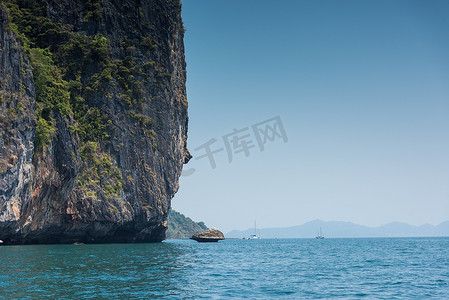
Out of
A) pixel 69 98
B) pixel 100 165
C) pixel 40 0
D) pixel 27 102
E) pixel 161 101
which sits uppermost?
pixel 40 0

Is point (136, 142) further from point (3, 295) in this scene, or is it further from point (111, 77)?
point (3, 295)

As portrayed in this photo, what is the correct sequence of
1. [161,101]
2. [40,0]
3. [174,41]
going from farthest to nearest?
[174,41] → [161,101] → [40,0]

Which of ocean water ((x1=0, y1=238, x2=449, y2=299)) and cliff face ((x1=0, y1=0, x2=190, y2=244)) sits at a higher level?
cliff face ((x1=0, y1=0, x2=190, y2=244))

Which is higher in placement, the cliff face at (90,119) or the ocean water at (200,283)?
the cliff face at (90,119)

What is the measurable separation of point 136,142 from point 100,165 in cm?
772

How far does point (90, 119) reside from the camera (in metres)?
55.5

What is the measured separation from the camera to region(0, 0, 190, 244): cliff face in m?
38.8

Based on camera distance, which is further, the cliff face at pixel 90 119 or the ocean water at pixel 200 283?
the cliff face at pixel 90 119

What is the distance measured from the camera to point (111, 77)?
2265 inches

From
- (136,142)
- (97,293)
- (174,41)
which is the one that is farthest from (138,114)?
(97,293)

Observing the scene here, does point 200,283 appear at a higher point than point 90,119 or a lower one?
lower

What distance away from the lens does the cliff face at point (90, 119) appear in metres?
38.8

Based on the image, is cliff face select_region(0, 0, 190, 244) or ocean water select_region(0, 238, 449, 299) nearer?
ocean water select_region(0, 238, 449, 299)

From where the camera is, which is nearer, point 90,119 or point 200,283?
point 200,283
